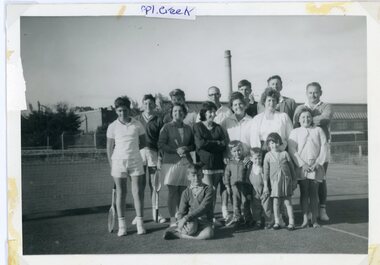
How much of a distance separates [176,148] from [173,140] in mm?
63

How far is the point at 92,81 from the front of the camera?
3.68 meters

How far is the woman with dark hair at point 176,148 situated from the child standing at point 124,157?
0.19 m

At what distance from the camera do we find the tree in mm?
3623

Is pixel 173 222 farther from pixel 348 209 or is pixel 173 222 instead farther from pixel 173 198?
pixel 348 209

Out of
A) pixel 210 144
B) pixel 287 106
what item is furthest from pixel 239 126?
pixel 287 106

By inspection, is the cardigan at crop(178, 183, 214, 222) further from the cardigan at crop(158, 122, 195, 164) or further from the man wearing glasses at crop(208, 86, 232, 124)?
the man wearing glasses at crop(208, 86, 232, 124)

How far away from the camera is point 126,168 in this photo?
11.9ft

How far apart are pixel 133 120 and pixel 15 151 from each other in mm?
875

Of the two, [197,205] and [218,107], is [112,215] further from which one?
[218,107]

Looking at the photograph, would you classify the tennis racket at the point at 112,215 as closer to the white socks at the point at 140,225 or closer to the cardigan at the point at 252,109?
the white socks at the point at 140,225
